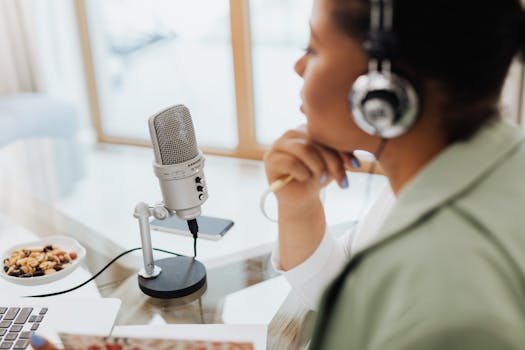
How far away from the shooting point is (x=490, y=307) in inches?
24.4

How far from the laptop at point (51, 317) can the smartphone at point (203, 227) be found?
28 cm

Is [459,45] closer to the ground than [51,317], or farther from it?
farther from it

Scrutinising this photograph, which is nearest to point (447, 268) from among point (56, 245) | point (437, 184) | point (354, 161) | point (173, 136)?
point (437, 184)

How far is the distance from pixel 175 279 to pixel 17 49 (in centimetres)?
240

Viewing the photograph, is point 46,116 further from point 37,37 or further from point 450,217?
point 450,217

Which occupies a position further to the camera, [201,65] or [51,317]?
[201,65]

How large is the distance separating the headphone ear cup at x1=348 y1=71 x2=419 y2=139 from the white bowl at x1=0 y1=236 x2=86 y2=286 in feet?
2.41

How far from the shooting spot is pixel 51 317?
1.11m

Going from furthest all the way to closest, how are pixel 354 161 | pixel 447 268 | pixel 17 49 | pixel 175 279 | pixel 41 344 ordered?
pixel 17 49, pixel 175 279, pixel 354 161, pixel 41 344, pixel 447 268

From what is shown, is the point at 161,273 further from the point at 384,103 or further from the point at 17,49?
the point at 17,49

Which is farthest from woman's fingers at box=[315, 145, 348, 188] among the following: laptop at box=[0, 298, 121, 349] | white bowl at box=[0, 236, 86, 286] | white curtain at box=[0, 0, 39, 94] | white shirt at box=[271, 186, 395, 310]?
white curtain at box=[0, 0, 39, 94]

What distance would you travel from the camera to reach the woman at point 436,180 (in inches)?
24.9

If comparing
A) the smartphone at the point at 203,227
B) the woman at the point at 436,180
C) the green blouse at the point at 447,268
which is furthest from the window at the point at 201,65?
the green blouse at the point at 447,268

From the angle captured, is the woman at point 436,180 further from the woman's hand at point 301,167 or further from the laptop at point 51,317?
the laptop at point 51,317
